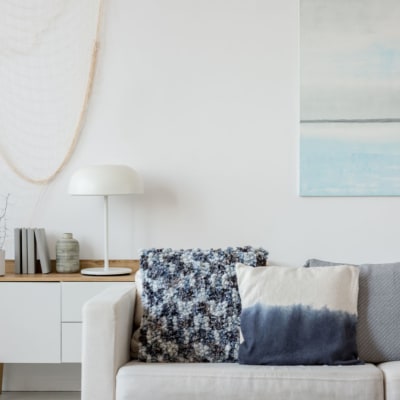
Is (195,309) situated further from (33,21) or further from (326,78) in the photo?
(33,21)

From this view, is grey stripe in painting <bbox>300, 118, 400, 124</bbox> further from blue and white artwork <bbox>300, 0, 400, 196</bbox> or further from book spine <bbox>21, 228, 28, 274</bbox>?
book spine <bbox>21, 228, 28, 274</bbox>

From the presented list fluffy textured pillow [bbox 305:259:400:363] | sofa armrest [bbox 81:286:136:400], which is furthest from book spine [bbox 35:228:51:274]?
fluffy textured pillow [bbox 305:259:400:363]

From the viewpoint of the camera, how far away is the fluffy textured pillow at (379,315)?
3131 millimetres

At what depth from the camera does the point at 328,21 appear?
156 inches

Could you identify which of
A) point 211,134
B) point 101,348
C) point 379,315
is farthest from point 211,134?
point 101,348

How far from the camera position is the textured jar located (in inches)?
155

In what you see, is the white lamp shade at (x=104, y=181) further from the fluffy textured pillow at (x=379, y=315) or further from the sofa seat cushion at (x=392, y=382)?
the sofa seat cushion at (x=392, y=382)

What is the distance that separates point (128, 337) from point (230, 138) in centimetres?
132

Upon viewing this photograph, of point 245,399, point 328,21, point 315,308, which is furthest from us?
point 328,21

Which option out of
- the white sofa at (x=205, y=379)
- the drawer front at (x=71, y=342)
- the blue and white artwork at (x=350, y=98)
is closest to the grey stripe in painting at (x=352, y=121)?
the blue and white artwork at (x=350, y=98)

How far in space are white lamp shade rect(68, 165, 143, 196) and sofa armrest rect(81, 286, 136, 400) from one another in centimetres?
87

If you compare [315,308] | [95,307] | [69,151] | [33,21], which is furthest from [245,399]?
[33,21]

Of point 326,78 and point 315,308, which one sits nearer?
point 315,308

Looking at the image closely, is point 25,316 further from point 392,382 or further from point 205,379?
point 392,382
